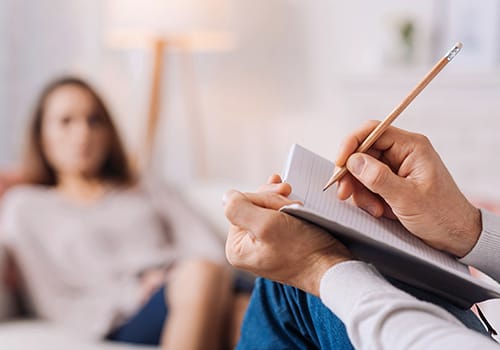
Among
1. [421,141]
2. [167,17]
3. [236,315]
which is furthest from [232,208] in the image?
[167,17]

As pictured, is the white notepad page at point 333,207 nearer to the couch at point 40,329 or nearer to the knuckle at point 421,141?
the knuckle at point 421,141

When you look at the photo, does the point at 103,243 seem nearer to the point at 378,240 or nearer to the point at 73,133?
the point at 73,133

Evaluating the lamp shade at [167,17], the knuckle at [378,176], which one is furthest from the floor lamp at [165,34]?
the knuckle at [378,176]

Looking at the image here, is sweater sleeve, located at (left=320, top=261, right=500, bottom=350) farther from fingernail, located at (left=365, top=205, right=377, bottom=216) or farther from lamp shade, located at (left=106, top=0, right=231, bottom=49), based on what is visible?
lamp shade, located at (left=106, top=0, right=231, bottom=49)

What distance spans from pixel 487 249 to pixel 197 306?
1.08 m

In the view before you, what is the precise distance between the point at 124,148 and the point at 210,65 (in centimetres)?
113

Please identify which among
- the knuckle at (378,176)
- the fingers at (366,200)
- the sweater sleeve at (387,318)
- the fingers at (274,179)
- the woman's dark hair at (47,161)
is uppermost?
the knuckle at (378,176)

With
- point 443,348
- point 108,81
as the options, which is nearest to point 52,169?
point 108,81

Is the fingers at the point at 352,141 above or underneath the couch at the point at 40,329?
above

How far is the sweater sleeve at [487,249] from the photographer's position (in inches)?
39.8

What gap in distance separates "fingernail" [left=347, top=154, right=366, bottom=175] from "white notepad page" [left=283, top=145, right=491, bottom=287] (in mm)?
52

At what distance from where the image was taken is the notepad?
874mm

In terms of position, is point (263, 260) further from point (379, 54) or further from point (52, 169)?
point (379, 54)

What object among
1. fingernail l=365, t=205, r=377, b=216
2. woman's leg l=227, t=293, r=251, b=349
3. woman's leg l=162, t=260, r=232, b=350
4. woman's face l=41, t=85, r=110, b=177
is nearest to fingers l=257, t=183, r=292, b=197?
fingernail l=365, t=205, r=377, b=216
